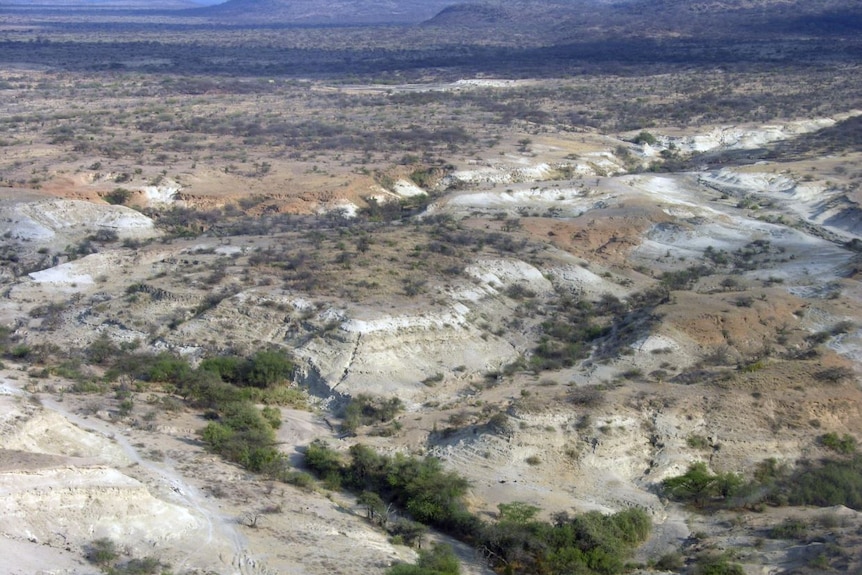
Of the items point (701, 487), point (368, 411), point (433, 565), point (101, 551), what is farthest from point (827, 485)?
point (101, 551)

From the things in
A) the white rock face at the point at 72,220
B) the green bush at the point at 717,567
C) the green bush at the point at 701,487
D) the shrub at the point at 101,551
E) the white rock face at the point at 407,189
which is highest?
the white rock face at the point at 72,220

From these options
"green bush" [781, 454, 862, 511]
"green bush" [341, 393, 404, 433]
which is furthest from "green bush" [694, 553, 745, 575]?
"green bush" [341, 393, 404, 433]

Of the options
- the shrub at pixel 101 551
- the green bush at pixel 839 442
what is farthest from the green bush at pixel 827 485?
the shrub at pixel 101 551

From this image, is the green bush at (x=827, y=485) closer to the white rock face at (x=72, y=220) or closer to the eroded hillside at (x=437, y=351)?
the eroded hillside at (x=437, y=351)

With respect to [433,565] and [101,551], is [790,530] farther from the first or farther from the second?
[101,551]

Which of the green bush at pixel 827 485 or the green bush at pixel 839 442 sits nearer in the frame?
the green bush at pixel 827 485

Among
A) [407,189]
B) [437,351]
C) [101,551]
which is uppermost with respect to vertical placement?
[101,551]

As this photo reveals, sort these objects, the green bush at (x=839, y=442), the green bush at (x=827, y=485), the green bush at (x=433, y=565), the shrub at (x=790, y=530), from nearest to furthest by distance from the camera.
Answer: the green bush at (x=433, y=565)
the shrub at (x=790, y=530)
the green bush at (x=827, y=485)
the green bush at (x=839, y=442)

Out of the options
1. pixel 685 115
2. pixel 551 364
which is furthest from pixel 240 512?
pixel 685 115

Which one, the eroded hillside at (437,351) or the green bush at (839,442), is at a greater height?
the eroded hillside at (437,351)

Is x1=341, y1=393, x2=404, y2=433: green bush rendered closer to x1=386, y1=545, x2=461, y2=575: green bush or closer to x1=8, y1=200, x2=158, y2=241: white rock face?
x1=386, y1=545, x2=461, y2=575: green bush

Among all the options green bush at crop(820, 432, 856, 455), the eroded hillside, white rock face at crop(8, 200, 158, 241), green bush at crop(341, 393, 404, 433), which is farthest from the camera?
white rock face at crop(8, 200, 158, 241)
